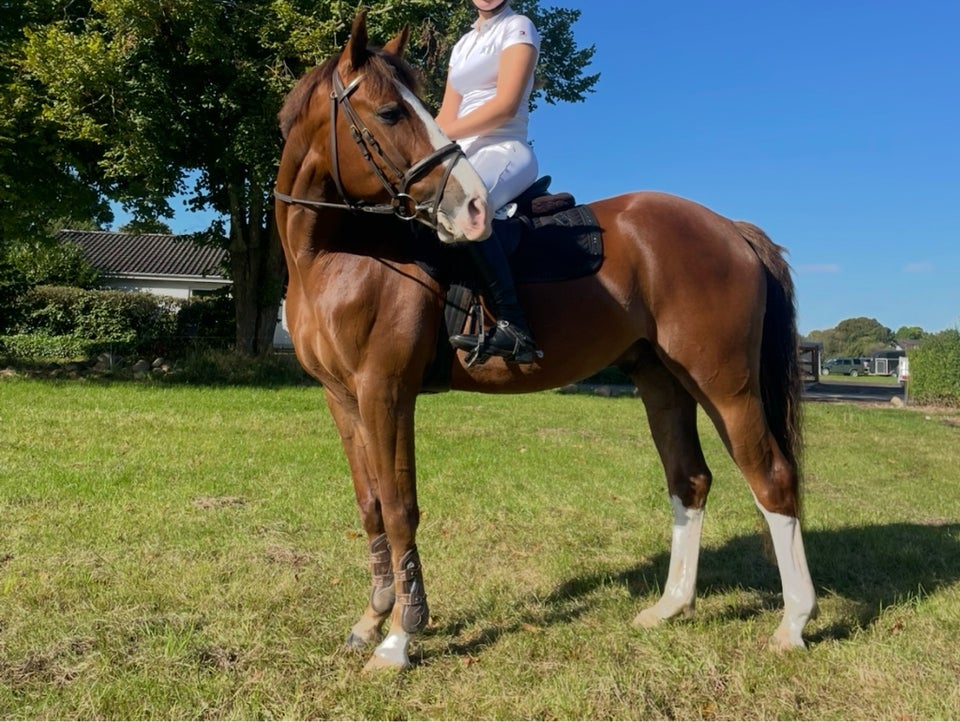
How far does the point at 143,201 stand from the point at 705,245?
16.0 metres

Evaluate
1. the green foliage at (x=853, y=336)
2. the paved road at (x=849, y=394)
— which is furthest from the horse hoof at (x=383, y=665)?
the green foliage at (x=853, y=336)

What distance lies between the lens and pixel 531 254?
11.5 feet

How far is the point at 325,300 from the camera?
10.6 ft

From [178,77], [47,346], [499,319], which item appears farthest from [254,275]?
[499,319]

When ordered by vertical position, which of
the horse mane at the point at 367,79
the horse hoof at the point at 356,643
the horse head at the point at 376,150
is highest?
the horse mane at the point at 367,79

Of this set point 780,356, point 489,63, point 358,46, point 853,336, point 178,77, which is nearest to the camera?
point 358,46

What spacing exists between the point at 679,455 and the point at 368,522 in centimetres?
196

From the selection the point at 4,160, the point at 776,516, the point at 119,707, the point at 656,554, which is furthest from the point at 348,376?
the point at 4,160

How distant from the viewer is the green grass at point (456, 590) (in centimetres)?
298

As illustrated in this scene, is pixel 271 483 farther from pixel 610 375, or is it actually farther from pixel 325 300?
pixel 610 375

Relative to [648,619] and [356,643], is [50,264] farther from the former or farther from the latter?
[648,619]

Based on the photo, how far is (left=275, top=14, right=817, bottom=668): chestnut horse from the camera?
9.95ft

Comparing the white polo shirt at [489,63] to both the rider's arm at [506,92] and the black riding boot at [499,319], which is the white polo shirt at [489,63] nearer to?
the rider's arm at [506,92]

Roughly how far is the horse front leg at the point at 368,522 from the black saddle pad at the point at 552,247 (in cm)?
115
